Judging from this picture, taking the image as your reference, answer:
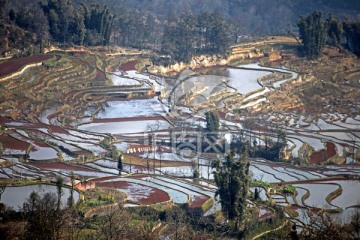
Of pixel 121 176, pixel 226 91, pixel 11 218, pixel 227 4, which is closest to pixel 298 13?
→ pixel 227 4

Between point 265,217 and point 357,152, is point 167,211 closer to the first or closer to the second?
point 265,217

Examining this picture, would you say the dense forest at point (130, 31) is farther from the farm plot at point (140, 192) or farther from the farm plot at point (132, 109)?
the farm plot at point (140, 192)

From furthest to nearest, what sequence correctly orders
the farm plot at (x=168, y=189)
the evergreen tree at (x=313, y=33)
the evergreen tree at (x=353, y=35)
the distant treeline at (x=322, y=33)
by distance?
the evergreen tree at (x=353, y=35), the distant treeline at (x=322, y=33), the evergreen tree at (x=313, y=33), the farm plot at (x=168, y=189)

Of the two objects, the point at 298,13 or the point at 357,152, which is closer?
the point at 357,152

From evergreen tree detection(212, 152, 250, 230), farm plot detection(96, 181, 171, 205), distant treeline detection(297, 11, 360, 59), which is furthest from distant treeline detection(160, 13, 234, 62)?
evergreen tree detection(212, 152, 250, 230)

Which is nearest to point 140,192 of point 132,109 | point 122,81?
point 132,109

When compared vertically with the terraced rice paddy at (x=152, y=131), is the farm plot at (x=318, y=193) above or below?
below

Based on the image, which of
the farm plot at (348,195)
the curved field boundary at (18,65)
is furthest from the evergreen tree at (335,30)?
the farm plot at (348,195)

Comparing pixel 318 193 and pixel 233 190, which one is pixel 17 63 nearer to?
pixel 318 193

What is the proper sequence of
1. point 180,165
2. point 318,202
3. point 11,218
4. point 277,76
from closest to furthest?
1. point 11,218
2. point 318,202
3. point 180,165
4. point 277,76
